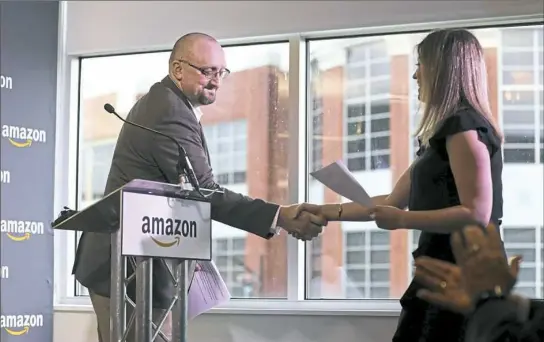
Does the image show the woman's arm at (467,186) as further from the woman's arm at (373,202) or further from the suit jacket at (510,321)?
the woman's arm at (373,202)

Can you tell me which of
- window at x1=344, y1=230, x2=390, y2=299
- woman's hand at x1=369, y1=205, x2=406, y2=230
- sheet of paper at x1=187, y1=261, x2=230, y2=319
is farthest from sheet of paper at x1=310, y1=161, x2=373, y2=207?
window at x1=344, y1=230, x2=390, y2=299

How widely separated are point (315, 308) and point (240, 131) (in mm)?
1015

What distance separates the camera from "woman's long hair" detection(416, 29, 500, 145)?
213 cm

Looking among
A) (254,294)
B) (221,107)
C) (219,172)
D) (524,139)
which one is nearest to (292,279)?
(254,294)

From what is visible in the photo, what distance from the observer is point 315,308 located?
3.68 meters

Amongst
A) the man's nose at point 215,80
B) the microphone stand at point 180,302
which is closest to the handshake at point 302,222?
the man's nose at point 215,80

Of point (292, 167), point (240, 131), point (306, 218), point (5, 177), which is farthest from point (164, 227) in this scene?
point (240, 131)

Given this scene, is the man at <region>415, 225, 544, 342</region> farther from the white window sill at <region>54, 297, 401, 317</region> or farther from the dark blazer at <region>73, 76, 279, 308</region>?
the white window sill at <region>54, 297, 401, 317</region>

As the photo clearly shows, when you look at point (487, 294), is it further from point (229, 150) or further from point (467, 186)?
point (229, 150)

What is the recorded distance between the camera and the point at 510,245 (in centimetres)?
369

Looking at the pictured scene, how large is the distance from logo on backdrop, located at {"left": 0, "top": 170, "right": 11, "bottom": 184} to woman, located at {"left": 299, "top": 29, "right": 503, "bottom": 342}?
6.43 ft

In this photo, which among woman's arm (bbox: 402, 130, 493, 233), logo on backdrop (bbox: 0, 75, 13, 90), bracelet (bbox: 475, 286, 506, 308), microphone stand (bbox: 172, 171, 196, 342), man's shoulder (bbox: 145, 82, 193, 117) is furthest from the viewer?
logo on backdrop (bbox: 0, 75, 13, 90)

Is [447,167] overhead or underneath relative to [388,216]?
overhead

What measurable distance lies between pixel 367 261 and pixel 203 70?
58.2 inches
